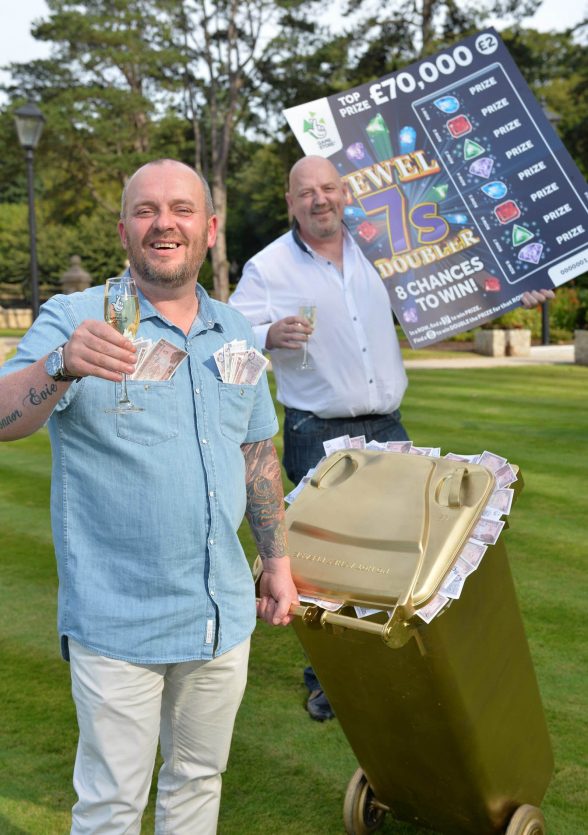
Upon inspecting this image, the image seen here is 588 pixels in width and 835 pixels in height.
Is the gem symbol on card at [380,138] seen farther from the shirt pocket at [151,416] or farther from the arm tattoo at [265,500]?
the shirt pocket at [151,416]

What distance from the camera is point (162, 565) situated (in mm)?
2359

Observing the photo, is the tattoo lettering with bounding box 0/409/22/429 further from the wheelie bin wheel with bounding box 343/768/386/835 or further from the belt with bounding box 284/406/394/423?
the belt with bounding box 284/406/394/423

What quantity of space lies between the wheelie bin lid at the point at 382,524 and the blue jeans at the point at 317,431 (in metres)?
1.31

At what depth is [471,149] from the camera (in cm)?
432

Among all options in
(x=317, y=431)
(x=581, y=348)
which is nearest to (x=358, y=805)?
(x=317, y=431)

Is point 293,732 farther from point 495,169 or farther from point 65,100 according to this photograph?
point 65,100

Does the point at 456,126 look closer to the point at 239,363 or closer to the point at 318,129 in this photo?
the point at 318,129

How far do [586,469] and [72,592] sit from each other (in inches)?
283

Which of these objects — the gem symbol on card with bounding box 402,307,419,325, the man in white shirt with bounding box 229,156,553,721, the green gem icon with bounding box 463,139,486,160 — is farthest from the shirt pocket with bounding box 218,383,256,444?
the green gem icon with bounding box 463,139,486,160

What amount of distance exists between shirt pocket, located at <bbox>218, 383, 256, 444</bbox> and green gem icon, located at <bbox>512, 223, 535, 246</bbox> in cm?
210

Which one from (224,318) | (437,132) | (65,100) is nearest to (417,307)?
(437,132)

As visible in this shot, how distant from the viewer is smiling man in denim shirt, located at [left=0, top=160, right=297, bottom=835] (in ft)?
7.61

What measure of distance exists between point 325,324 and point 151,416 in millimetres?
1875

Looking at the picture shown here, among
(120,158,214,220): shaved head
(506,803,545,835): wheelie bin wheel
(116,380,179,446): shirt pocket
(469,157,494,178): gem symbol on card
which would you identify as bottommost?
(506,803,545,835): wheelie bin wheel
